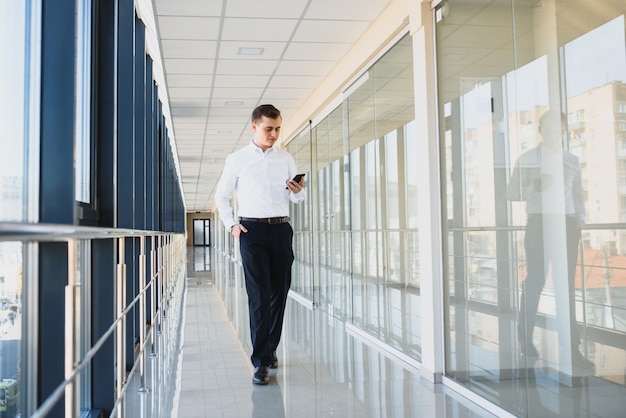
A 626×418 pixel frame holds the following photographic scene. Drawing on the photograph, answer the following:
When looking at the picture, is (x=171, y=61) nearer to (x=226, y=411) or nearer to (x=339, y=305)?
(x=339, y=305)

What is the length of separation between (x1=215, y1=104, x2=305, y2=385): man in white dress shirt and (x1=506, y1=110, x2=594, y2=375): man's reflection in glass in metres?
1.35

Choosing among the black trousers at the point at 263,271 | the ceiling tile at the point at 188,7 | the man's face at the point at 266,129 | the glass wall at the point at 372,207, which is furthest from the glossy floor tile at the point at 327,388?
the ceiling tile at the point at 188,7

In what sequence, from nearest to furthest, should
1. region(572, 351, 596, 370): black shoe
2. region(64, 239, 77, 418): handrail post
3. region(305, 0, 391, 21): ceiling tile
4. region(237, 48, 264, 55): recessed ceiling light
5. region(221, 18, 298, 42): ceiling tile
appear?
1. region(64, 239, 77, 418): handrail post
2. region(572, 351, 596, 370): black shoe
3. region(305, 0, 391, 21): ceiling tile
4. region(221, 18, 298, 42): ceiling tile
5. region(237, 48, 264, 55): recessed ceiling light

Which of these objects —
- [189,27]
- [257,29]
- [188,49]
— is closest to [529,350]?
[257,29]

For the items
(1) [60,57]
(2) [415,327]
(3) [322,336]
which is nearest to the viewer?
(1) [60,57]

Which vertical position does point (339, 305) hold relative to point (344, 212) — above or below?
below

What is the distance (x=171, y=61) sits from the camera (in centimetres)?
601

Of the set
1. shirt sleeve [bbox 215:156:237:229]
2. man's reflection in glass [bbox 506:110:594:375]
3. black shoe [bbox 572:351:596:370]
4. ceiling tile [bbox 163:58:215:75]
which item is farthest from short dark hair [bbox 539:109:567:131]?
ceiling tile [bbox 163:58:215:75]

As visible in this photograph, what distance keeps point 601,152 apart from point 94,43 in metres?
2.34

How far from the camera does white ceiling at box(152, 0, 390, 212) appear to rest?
470 cm

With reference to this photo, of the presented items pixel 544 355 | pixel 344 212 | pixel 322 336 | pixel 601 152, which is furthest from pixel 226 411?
pixel 344 212

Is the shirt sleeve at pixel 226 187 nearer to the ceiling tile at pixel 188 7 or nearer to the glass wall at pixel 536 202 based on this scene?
the glass wall at pixel 536 202

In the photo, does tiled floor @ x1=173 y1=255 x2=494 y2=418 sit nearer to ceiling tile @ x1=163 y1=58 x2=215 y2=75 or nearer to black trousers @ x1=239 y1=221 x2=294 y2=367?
black trousers @ x1=239 y1=221 x2=294 y2=367

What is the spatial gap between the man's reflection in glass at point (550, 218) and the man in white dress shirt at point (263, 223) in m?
1.35
